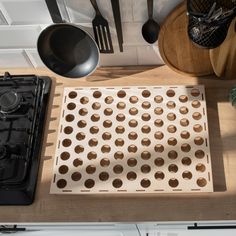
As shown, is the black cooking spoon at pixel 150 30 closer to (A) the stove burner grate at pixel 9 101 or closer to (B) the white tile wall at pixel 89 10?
(B) the white tile wall at pixel 89 10

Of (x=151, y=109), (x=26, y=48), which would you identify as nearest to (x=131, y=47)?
(x=151, y=109)

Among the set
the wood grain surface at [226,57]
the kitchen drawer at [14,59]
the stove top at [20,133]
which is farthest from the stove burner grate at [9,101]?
the wood grain surface at [226,57]

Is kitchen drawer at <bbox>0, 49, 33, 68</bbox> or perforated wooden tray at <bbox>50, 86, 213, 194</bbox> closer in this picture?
perforated wooden tray at <bbox>50, 86, 213, 194</bbox>

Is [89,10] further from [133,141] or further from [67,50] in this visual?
[133,141]

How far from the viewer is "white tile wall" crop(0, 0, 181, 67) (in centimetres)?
95

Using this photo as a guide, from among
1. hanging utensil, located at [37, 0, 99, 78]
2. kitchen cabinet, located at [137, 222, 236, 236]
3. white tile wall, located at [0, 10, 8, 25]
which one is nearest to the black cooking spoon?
hanging utensil, located at [37, 0, 99, 78]

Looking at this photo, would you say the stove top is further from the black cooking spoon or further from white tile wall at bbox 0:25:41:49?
the black cooking spoon

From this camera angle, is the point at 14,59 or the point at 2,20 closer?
the point at 2,20

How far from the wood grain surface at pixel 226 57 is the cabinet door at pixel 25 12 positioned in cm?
43

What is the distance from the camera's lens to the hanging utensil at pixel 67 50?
1.01 m

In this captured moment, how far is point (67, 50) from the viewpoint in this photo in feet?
3.48

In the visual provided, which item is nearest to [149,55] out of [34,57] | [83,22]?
[83,22]

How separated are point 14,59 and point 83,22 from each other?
268 mm

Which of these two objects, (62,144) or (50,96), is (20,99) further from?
(62,144)
